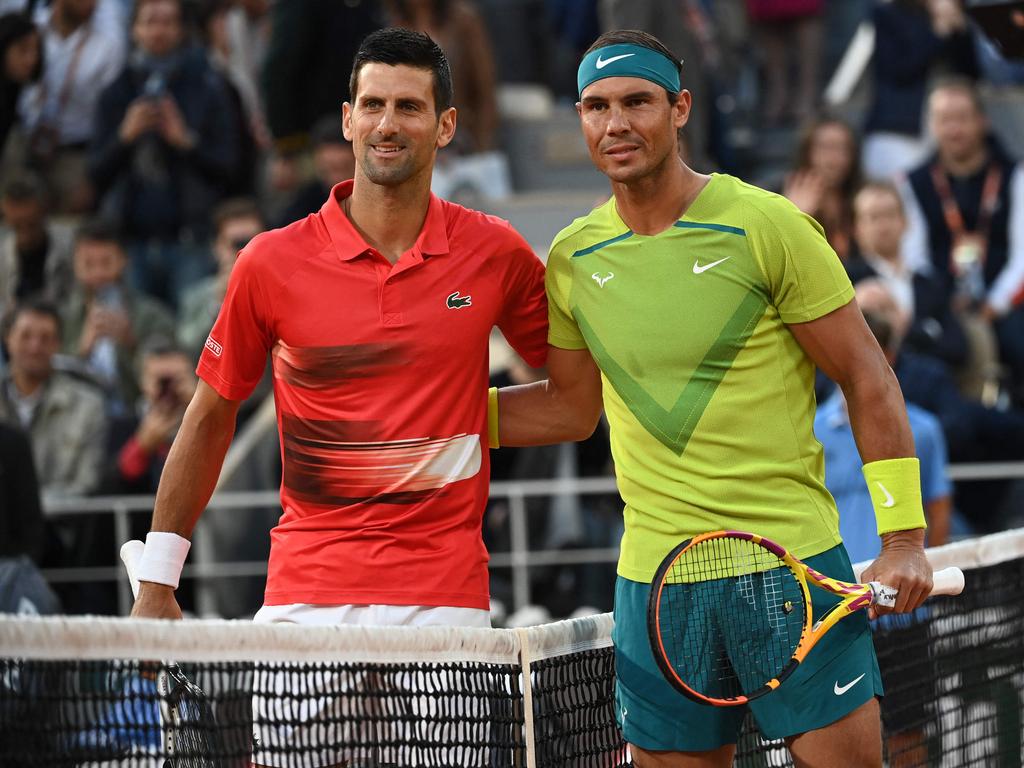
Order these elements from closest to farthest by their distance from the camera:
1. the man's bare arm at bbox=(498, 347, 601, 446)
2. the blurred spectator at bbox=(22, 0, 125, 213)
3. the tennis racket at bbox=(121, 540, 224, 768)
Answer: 1. the tennis racket at bbox=(121, 540, 224, 768)
2. the man's bare arm at bbox=(498, 347, 601, 446)
3. the blurred spectator at bbox=(22, 0, 125, 213)

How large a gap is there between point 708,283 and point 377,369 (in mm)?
863

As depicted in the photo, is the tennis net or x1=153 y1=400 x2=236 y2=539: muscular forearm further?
x1=153 y1=400 x2=236 y2=539: muscular forearm

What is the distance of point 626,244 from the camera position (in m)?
4.36

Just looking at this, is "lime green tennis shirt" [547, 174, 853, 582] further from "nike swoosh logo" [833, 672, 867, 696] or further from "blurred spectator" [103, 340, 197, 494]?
"blurred spectator" [103, 340, 197, 494]

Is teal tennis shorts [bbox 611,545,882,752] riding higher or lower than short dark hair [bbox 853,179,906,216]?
lower

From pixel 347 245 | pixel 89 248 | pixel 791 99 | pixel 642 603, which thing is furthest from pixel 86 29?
pixel 642 603

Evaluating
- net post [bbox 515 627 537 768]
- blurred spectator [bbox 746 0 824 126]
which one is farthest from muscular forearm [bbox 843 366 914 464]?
blurred spectator [bbox 746 0 824 126]

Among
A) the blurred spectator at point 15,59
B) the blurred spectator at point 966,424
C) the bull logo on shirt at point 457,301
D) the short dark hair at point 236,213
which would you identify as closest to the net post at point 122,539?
the short dark hair at point 236,213

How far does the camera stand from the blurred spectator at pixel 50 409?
31.8 feet

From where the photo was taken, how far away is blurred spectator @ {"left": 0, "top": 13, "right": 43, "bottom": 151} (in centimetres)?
1152

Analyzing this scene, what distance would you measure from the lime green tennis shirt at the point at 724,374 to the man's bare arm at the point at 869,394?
2.0 inches

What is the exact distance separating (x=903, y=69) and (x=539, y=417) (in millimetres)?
7167

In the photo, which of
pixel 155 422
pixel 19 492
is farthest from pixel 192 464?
pixel 155 422

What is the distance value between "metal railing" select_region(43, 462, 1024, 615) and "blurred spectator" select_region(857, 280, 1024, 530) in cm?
11
